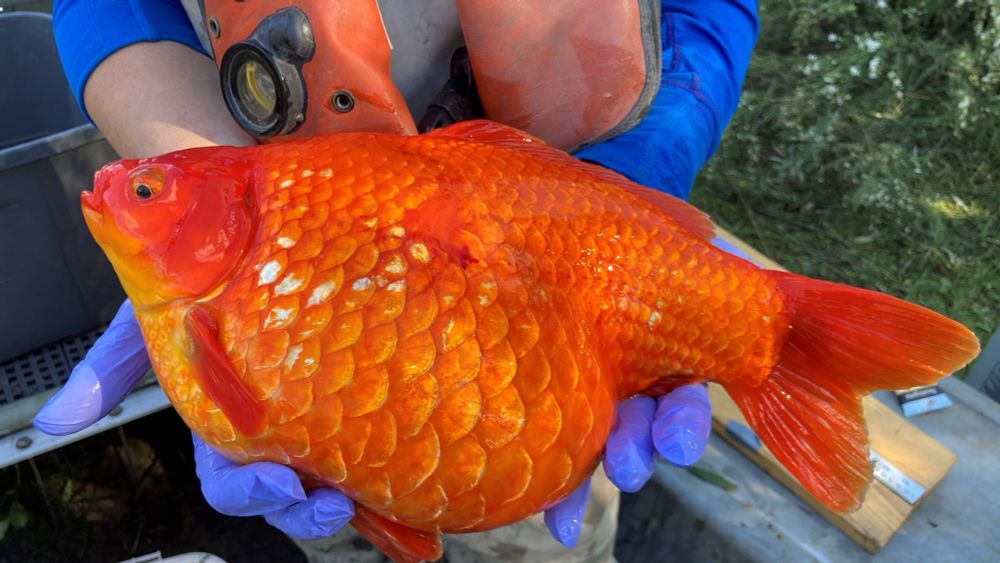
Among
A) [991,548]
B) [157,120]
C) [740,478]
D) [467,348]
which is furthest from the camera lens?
[740,478]

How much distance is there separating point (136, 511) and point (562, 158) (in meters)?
1.61

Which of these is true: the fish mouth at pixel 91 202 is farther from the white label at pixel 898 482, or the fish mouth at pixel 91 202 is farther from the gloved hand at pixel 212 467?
the white label at pixel 898 482

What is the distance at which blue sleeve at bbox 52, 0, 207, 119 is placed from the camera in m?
1.23

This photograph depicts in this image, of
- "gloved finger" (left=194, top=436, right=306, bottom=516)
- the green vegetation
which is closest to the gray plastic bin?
"gloved finger" (left=194, top=436, right=306, bottom=516)

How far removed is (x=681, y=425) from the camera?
100 centimetres

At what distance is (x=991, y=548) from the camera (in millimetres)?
1623

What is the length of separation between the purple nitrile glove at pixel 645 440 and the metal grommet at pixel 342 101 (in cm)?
50

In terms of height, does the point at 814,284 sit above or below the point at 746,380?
above

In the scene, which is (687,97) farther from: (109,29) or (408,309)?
(109,29)

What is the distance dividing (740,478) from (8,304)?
158 centimetres

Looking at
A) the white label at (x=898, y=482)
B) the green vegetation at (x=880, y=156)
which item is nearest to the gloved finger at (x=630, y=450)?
the white label at (x=898, y=482)

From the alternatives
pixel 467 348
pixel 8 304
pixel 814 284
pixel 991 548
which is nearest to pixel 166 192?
pixel 467 348

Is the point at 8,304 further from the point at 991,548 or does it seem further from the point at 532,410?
the point at 991,548

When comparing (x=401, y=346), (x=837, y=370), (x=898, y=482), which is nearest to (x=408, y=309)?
(x=401, y=346)
